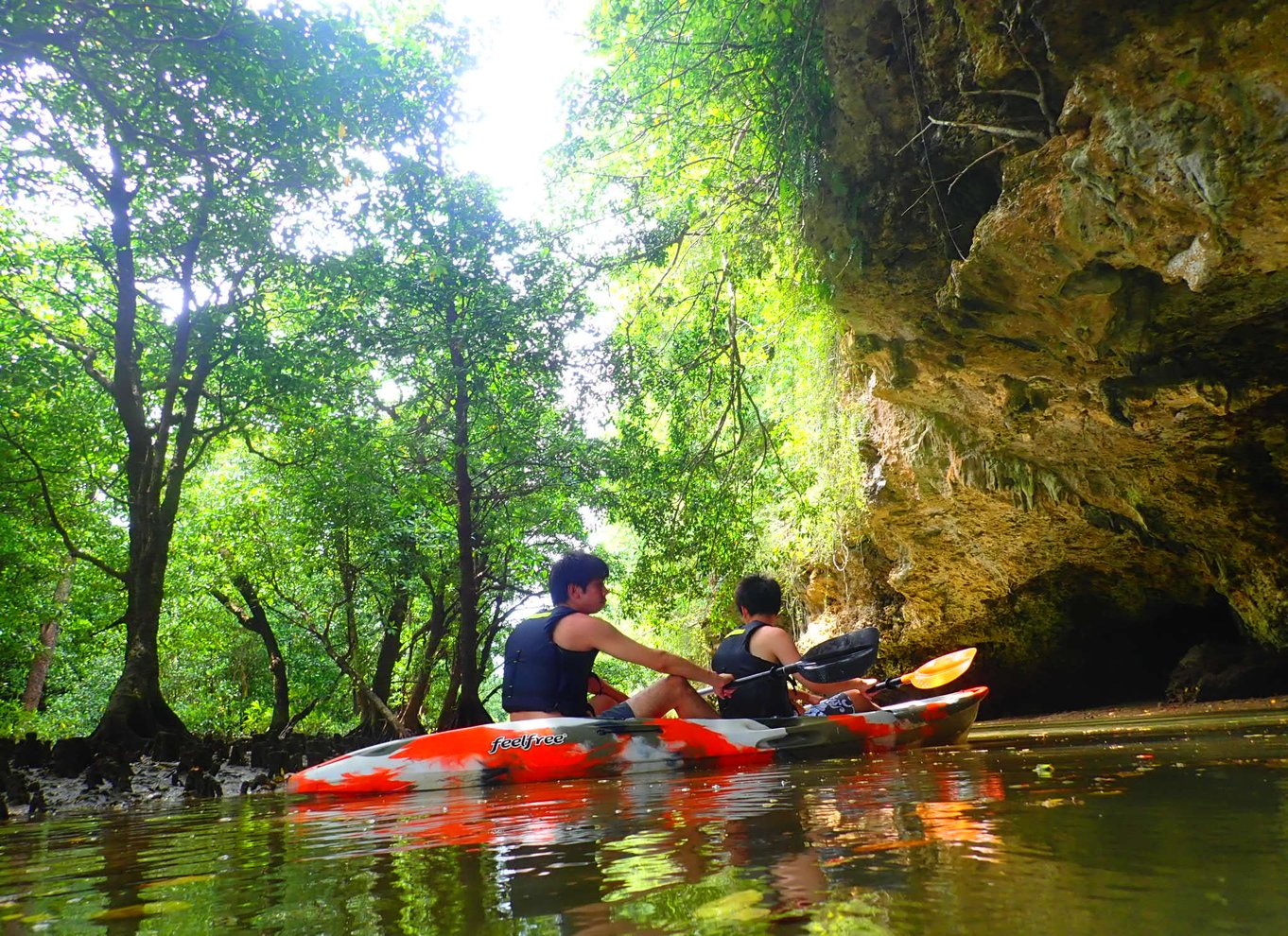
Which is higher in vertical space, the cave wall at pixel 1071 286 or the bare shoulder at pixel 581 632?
the cave wall at pixel 1071 286

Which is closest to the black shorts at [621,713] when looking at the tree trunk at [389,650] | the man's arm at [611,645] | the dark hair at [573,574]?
the man's arm at [611,645]

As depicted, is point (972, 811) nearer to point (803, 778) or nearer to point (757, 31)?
point (803, 778)

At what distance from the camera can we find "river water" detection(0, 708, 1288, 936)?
1050mm

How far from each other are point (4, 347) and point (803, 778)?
35.6 feet

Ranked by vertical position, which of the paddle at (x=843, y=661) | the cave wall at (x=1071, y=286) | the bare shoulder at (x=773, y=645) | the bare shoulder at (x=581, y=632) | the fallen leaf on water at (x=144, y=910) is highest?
the cave wall at (x=1071, y=286)

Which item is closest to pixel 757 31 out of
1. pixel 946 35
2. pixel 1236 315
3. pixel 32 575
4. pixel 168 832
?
pixel 946 35

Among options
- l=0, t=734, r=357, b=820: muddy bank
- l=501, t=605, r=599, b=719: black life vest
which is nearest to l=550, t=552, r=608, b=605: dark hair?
l=501, t=605, r=599, b=719: black life vest

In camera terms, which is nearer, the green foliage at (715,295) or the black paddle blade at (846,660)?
the black paddle blade at (846,660)

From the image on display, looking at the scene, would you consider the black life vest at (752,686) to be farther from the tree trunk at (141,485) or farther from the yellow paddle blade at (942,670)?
the tree trunk at (141,485)

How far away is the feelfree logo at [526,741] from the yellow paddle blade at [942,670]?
332 centimetres

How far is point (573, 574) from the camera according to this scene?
518cm

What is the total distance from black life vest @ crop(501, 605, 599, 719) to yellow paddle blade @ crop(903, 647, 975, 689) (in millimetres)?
2939

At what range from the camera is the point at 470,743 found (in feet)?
15.0

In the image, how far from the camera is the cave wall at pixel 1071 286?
4254 millimetres
